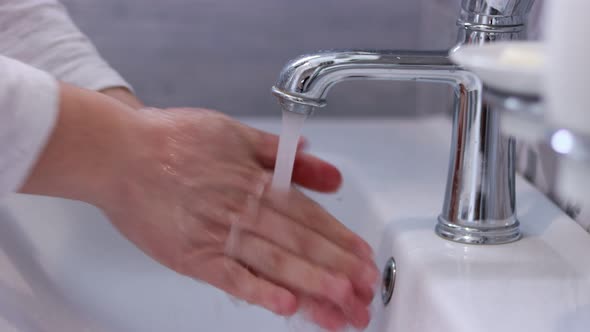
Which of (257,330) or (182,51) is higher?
(182,51)

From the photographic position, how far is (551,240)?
475 millimetres

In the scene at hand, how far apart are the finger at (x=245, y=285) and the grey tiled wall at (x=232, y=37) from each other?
354mm

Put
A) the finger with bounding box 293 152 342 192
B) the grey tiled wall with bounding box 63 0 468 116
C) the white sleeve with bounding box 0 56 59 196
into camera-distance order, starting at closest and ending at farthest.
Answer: the white sleeve with bounding box 0 56 59 196 < the finger with bounding box 293 152 342 192 < the grey tiled wall with bounding box 63 0 468 116

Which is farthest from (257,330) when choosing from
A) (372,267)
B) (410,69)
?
(410,69)

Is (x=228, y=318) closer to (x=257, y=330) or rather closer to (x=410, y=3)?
(x=257, y=330)

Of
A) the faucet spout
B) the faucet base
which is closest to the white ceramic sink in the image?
the faucet base

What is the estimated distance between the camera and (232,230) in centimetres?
47

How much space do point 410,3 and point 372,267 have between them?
0.42 m

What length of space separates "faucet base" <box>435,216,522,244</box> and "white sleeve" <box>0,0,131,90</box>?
30 cm

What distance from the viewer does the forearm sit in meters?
0.42

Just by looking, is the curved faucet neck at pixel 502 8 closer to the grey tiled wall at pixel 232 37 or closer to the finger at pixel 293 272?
the finger at pixel 293 272

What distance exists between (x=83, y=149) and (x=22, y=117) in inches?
1.6

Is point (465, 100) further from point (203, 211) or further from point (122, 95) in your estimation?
point (122, 95)

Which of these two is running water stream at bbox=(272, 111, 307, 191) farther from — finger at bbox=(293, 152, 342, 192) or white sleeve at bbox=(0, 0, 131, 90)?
white sleeve at bbox=(0, 0, 131, 90)
